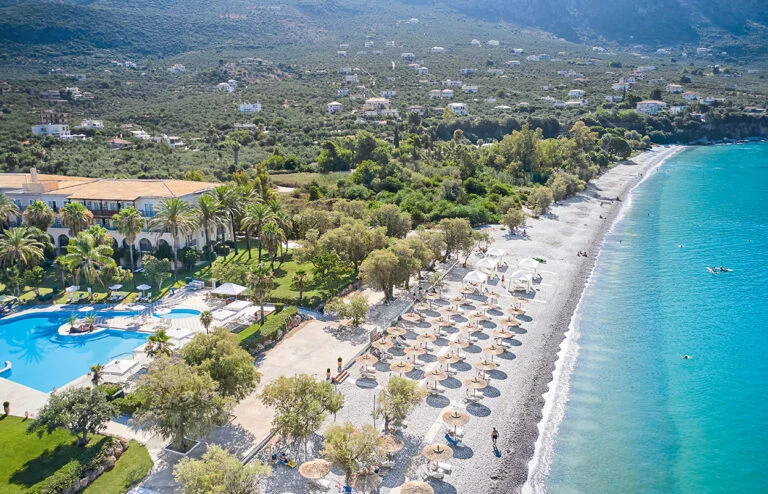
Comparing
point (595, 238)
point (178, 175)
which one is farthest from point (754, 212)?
point (178, 175)

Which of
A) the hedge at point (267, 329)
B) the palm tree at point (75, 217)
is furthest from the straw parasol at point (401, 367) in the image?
the palm tree at point (75, 217)

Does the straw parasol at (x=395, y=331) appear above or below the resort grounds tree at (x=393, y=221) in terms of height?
below

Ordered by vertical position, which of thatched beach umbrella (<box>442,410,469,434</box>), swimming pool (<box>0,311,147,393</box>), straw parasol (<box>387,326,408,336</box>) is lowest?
swimming pool (<box>0,311,147,393</box>)

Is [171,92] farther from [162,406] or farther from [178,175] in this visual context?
[162,406]

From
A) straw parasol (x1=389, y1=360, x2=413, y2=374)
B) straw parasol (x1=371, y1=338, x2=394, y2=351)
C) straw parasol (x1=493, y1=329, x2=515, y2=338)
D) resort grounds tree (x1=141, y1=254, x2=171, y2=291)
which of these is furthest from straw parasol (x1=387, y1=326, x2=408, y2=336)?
resort grounds tree (x1=141, y1=254, x2=171, y2=291)

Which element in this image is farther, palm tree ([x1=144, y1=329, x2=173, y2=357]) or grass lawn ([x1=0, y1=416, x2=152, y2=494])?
palm tree ([x1=144, y1=329, x2=173, y2=357])

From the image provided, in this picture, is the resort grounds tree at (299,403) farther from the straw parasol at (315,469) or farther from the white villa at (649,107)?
the white villa at (649,107)

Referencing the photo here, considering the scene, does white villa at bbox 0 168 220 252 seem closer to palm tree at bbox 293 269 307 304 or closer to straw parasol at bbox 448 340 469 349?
palm tree at bbox 293 269 307 304

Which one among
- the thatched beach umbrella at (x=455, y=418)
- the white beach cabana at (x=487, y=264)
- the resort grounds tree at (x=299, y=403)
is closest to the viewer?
the resort grounds tree at (x=299, y=403)

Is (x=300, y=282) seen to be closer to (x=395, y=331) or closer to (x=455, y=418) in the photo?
(x=395, y=331)
